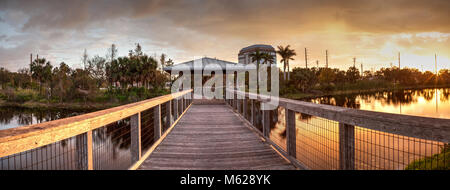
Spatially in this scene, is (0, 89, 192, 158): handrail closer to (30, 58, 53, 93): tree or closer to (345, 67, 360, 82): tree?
(30, 58, 53, 93): tree

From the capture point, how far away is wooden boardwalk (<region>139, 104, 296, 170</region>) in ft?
8.14

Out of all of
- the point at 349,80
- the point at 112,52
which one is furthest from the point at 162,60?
the point at 349,80

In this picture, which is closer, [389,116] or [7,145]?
[7,145]

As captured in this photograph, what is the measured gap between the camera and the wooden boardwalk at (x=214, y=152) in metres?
2.48

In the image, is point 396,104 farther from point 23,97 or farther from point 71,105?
point 23,97

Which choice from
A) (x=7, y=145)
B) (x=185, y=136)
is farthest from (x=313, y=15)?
(x=7, y=145)

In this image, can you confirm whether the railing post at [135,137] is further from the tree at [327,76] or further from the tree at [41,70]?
the tree at [327,76]

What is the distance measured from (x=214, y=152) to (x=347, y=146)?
6.23 ft

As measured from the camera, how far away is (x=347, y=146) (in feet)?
5.06

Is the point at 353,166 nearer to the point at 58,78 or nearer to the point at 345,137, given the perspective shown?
the point at 345,137

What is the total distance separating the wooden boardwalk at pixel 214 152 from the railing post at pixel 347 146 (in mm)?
870
